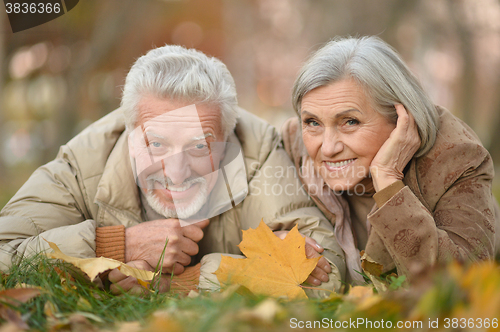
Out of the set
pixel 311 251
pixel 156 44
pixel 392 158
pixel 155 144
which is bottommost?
pixel 311 251

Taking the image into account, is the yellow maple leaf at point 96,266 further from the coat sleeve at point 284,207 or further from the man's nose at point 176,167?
the coat sleeve at point 284,207

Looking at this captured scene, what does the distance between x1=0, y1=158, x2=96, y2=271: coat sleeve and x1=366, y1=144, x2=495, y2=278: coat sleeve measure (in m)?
1.66

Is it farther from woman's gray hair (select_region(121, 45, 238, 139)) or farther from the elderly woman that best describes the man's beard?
the elderly woman

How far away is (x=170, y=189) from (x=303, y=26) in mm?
15552

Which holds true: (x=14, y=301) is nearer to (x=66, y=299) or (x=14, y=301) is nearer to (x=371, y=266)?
(x=66, y=299)

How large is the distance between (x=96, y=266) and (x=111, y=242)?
48 cm

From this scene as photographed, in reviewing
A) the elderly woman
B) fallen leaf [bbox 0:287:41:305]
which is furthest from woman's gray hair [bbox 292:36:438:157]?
fallen leaf [bbox 0:287:41:305]

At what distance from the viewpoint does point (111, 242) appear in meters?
2.64

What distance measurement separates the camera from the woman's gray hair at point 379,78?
2566 mm

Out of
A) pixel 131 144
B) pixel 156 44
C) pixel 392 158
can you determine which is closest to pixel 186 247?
pixel 131 144

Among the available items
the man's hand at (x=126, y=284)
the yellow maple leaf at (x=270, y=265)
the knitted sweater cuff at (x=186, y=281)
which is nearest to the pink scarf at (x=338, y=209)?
the yellow maple leaf at (x=270, y=265)

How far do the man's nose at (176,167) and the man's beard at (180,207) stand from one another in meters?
0.09

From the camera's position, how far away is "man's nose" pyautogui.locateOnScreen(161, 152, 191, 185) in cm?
274

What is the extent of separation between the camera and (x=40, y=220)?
2631 millimetres
